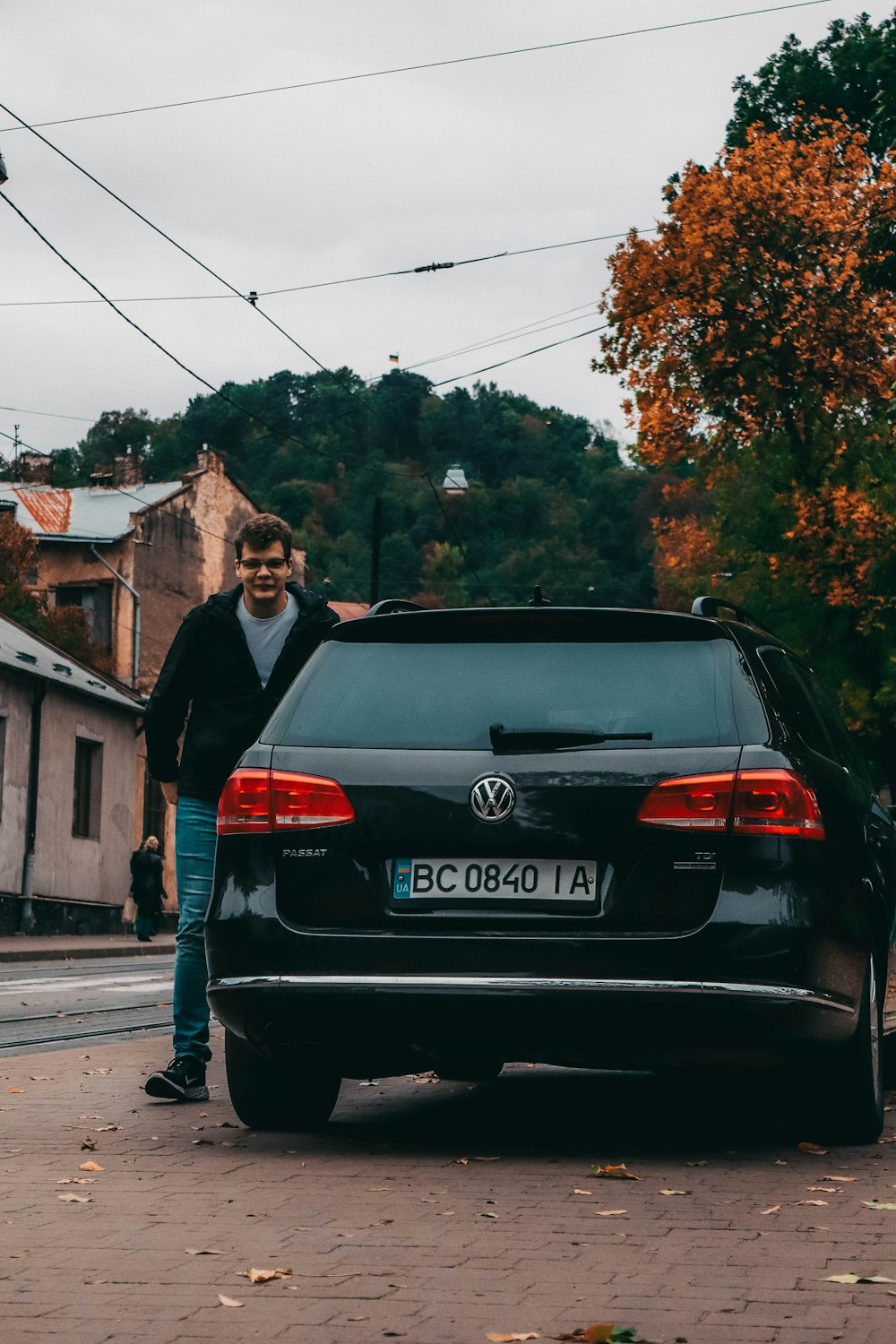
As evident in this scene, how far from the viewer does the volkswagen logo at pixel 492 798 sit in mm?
5703

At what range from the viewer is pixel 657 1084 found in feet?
27.3

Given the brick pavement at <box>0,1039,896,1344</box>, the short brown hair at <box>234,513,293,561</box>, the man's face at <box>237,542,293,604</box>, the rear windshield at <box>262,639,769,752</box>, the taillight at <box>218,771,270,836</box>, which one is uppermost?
the short brown hair at <box>234,513,293,561</box>

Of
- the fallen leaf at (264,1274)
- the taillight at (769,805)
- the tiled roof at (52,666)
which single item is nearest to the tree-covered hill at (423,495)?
the tiled roof at (52,666)

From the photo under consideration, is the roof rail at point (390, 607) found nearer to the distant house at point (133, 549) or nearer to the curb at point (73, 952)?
the curb at point (73, 952)

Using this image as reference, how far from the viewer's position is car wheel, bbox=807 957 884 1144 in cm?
618

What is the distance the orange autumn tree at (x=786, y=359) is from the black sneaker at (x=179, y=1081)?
18907 mm

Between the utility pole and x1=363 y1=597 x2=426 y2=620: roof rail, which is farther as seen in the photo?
the utility pole

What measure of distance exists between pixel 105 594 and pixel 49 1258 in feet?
149

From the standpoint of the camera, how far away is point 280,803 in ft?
19.4

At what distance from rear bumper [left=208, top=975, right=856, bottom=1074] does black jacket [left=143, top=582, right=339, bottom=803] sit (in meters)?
1.50

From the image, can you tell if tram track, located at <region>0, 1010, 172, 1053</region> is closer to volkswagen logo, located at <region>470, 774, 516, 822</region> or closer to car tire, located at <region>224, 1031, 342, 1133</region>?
car tire, located at <region>224, 1031, 342, 1133</region>

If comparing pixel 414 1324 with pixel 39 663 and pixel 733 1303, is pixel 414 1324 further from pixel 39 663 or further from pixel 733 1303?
pixel 39 663

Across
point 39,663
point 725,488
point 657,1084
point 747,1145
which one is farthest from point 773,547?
point 747,1145

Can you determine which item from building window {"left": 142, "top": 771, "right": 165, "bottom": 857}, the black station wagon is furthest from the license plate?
building window {"left": 142, "top": 771, "right": 165, "bottom": 857}
